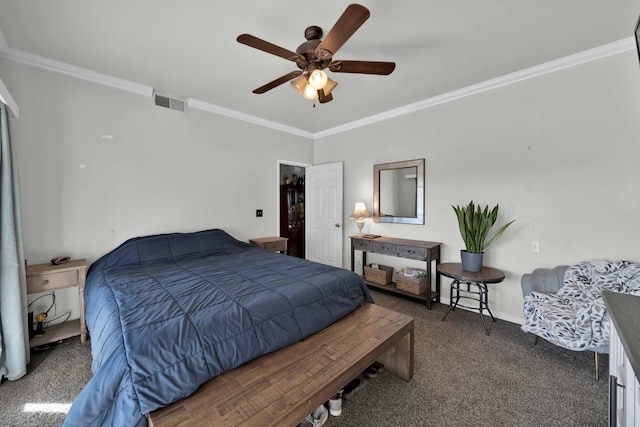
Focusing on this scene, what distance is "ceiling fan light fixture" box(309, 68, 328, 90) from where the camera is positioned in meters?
1.82

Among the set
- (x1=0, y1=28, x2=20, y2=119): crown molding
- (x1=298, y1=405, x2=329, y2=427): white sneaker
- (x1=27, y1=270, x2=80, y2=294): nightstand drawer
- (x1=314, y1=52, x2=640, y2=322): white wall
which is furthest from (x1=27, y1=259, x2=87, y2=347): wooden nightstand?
(x1=314, y1=52, x2=640, y2=322): white wall

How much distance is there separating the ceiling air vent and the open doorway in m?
2.14

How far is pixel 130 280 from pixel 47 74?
2191 mm

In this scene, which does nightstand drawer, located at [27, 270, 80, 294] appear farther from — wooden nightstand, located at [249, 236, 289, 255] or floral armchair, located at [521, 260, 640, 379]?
floral armchair, located at [521, 260, 640, 379]

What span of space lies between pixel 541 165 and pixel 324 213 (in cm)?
297

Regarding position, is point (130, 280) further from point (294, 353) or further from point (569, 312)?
point (569, 312)

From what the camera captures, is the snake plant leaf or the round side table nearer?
the round side table

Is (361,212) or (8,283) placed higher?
(361,212)

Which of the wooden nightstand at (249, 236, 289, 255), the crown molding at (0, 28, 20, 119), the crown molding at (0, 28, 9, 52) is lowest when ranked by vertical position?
the wooden nightstand at (249, 236, 289, 255)

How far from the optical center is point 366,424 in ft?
4.87

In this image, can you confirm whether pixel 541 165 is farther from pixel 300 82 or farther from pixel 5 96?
pixel 5 96

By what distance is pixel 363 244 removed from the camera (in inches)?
145

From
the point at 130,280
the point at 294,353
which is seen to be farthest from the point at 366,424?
the point at 130,280

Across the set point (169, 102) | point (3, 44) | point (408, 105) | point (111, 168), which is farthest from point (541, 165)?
point (3, 44)
